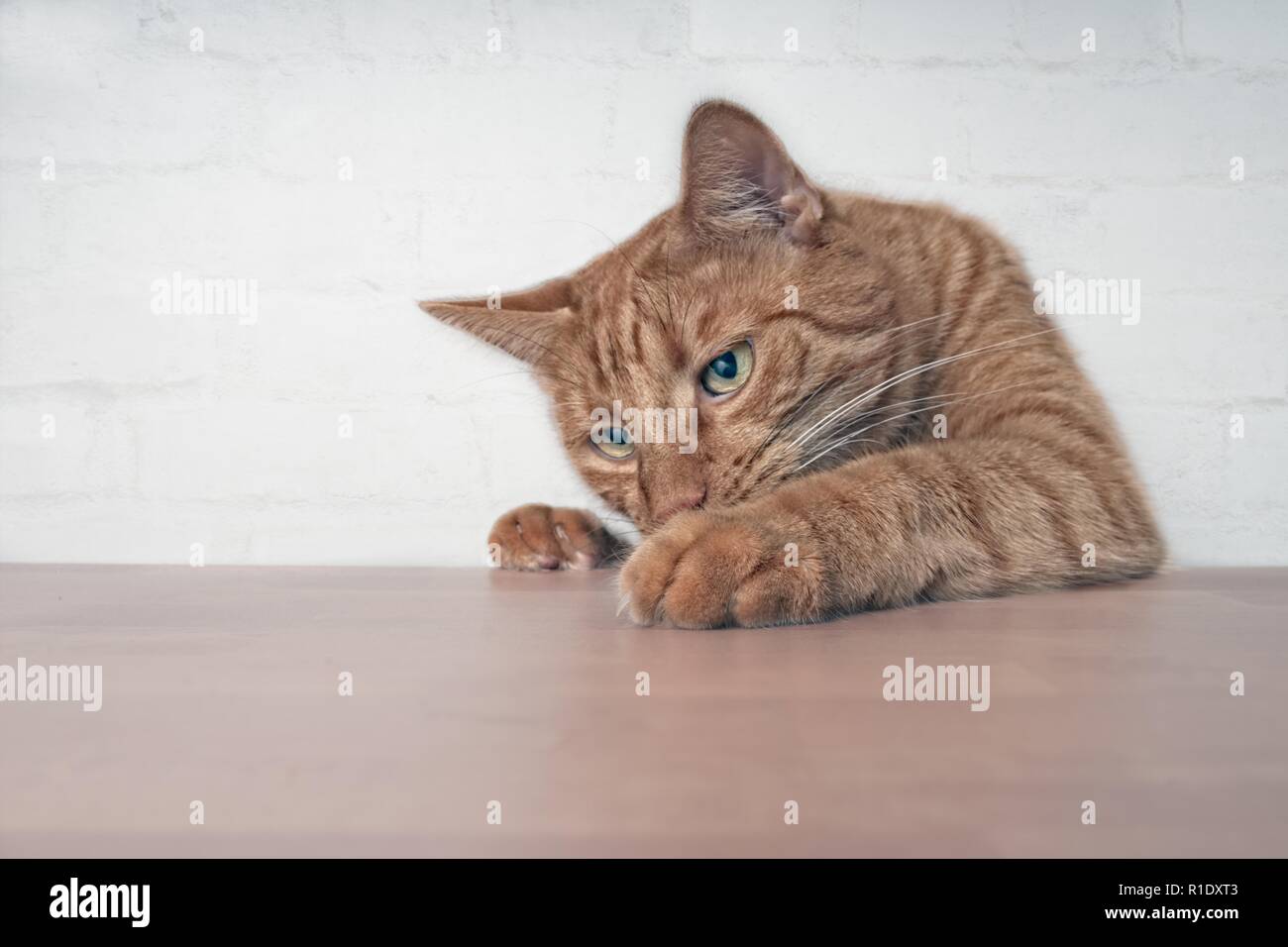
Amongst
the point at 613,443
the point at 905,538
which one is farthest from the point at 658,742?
the point at 613,443

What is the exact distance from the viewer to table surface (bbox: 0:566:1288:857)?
1.38ft

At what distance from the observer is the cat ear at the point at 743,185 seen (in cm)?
123

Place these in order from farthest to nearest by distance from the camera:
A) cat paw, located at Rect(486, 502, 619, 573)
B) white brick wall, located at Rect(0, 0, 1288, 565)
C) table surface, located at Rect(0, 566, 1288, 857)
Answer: white brick wall, located at Rect(0, 0, 1288, 565)
cat paw, located at Rect(486, 502, 619, 573)
table surface, located at Rect(0, 566, 1288, 857)

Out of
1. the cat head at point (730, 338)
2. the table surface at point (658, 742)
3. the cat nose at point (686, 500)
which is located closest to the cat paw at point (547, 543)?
the cat head at point (730, 338)

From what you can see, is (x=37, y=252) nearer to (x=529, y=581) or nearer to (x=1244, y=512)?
(x=529, y=581)

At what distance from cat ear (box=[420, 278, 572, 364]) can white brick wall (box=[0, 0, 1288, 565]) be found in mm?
322

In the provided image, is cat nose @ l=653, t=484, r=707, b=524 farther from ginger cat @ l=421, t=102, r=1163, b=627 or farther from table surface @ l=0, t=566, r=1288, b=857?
table surface @ l=0, t=566, r=1288, b=857

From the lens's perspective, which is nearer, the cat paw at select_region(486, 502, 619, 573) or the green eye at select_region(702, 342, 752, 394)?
the green eye at select_region(702, 342, 752, 394)

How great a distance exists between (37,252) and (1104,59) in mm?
2095

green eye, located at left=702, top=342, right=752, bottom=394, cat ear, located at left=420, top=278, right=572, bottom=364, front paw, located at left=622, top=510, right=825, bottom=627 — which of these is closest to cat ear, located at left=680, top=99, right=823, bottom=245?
green eye, located at left=702, top=342, right=752, bottom=394

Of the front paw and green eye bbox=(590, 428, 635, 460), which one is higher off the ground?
green eye bbox=(590, 428, 635, 460)

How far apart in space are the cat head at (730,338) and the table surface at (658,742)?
13.0 inches

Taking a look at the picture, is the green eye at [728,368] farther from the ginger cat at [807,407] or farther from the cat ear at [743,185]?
the cat ear at [743,185]

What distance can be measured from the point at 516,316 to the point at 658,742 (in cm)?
103
